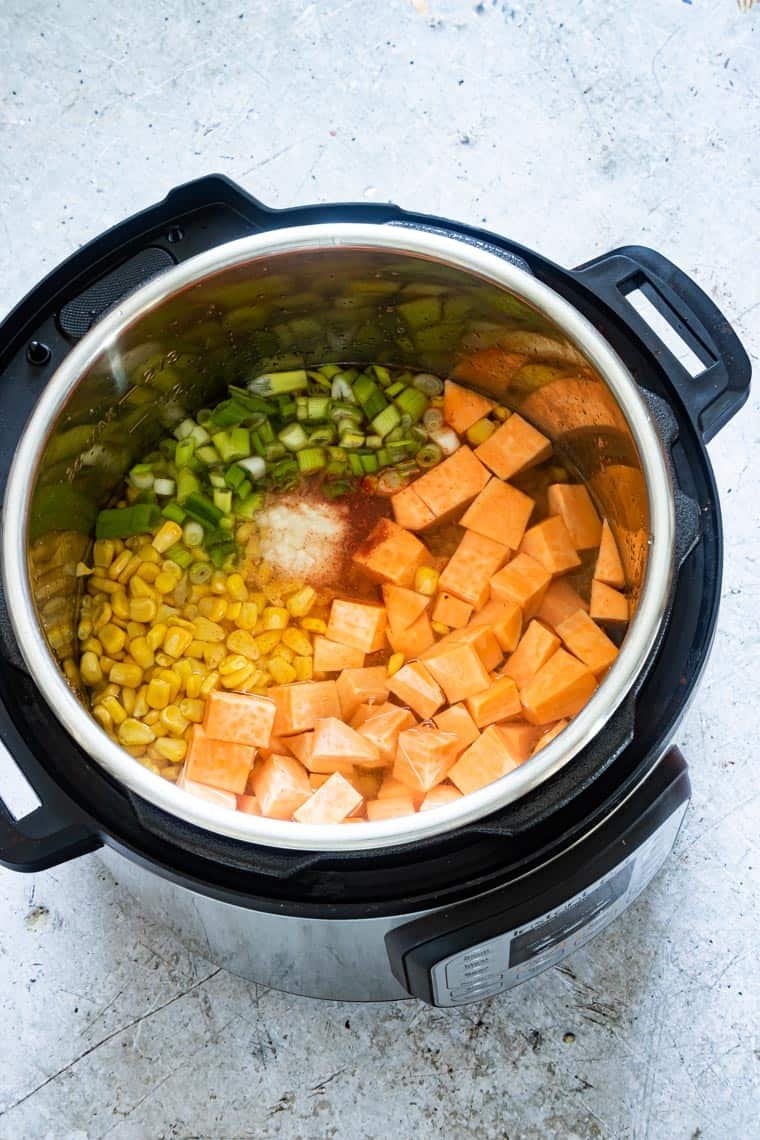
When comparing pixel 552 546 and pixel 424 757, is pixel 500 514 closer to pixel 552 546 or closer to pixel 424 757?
pixel 552 546

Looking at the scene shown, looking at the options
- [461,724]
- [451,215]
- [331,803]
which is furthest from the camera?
[451,215]

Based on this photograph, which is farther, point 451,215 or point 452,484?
point 451,215

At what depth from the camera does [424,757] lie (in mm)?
1339

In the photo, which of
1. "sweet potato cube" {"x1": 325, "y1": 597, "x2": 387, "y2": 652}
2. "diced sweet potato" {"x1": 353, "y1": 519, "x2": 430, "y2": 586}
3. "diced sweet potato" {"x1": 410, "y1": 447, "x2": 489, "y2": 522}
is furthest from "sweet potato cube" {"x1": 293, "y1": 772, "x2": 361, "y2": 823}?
"diced sweet potato" {"x1": 410, "y1": 447, "x2": 489, "y2": 522}

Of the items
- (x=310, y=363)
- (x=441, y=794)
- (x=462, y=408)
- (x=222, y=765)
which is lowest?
(x=441, y=794)

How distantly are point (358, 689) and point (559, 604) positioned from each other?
0.29 m

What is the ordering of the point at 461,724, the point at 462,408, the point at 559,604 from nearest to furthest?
the point at 461,724 → the point at 559,604 → the point at 462,408

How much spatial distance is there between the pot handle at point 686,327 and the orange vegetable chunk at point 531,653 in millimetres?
311

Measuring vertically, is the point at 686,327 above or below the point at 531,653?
above

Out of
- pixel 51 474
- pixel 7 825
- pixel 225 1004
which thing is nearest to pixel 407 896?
pixel 7 825

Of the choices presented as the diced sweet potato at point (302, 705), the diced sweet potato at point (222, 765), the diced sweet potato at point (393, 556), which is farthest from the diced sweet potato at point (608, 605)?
the diced sweet potato at point (222, 765)

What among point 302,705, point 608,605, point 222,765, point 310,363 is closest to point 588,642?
point 608,605

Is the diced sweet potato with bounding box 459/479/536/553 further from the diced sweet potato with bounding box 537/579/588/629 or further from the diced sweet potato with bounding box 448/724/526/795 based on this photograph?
the diced sweet potato with bounding box 448/724/526/795

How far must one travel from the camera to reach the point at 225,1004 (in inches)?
60.4
